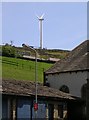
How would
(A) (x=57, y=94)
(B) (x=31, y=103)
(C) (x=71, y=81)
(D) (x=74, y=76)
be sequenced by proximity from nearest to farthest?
(B) (x=31, y=103)
(A) (x=57, y=94)
(D) (x=74, y=76)
(C) (x=71, y=81)

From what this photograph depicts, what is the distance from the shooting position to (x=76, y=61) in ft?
171

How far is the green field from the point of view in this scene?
68.1 m

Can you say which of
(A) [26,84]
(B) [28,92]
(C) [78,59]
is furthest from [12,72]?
(B) [28,92]

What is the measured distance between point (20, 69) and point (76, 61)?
2384cm

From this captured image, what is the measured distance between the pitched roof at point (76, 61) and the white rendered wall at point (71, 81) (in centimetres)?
58

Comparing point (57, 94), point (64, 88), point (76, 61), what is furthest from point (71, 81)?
point (57, 94)

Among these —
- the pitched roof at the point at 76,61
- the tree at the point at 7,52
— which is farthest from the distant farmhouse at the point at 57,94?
the tree at the point at 7,52

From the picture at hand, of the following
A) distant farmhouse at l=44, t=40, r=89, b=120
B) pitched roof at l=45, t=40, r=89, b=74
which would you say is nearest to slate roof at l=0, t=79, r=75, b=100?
distant farmhouse at l=44, t=40, r=89, b=120

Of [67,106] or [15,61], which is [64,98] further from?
[15,61]

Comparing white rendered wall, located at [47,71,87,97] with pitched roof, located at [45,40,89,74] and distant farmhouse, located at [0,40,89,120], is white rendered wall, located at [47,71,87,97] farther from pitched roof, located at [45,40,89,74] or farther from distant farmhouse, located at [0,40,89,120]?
pitched roof, located at [45,40,89,74]

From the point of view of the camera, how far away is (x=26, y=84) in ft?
147

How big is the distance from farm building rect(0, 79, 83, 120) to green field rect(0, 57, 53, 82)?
20.8 meters

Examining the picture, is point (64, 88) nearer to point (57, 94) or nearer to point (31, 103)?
point (57, 94)

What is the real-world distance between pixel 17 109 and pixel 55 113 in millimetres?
5290
